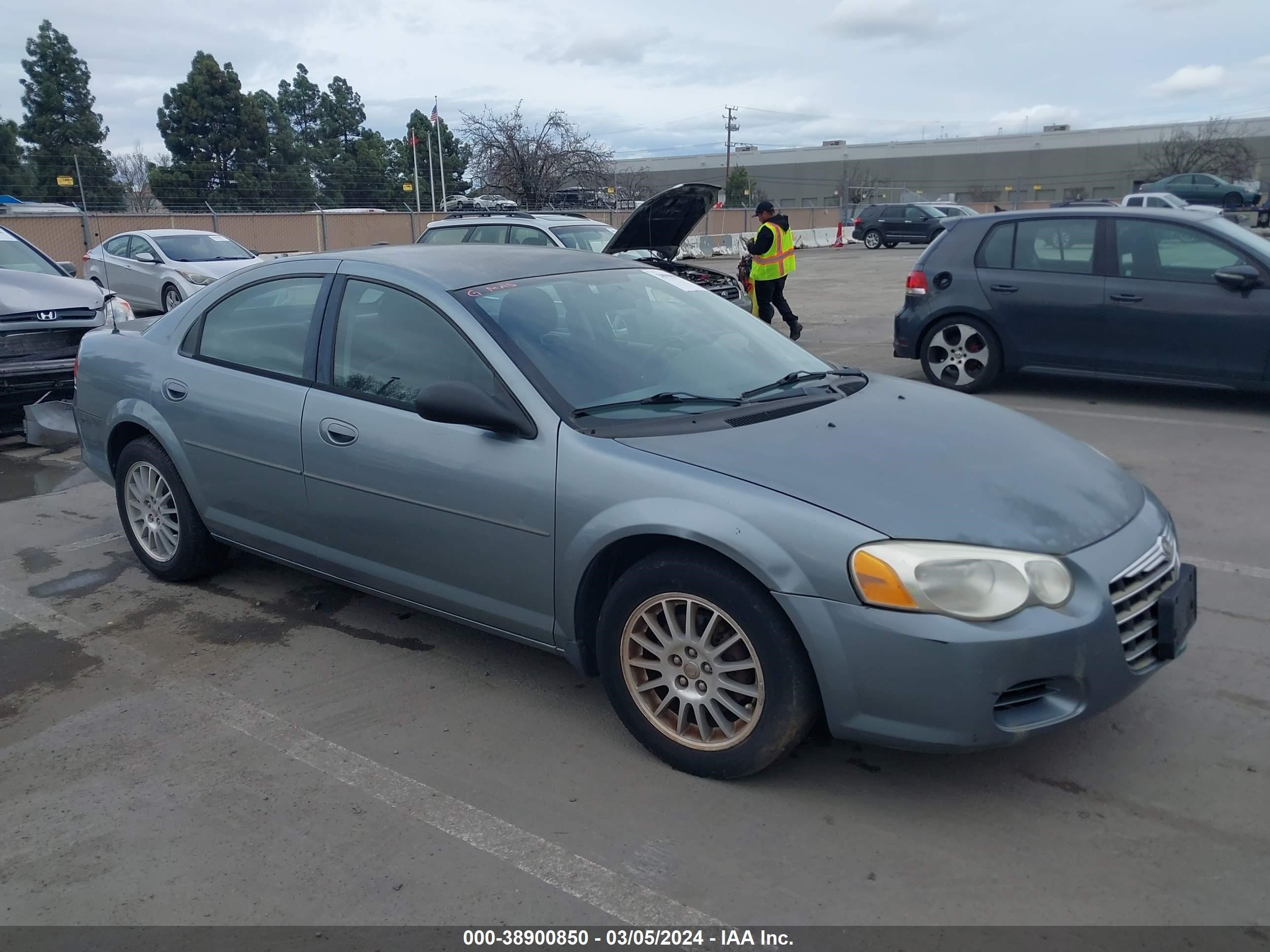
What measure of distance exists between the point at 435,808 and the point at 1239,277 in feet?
23.6

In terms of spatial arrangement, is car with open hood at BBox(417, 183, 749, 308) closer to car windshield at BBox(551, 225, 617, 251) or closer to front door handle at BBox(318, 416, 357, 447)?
car windshield at BBox(551, 225, 617, 251)

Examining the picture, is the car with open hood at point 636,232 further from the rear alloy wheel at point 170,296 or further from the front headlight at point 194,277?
the rear alloy wheel at point 170,296

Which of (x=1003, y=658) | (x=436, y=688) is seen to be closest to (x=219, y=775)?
(x=436, y=688)

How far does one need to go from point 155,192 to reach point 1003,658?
1514 inches

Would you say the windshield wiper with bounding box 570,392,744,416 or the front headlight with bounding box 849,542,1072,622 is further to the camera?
the windshield wiper with bounding box 570,392,744,416

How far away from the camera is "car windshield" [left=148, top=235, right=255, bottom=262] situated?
16.5m

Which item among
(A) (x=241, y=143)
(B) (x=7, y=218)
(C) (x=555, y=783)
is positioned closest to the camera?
(C) (x=555, y=783)

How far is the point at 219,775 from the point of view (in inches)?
131

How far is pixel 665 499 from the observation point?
3.11 meters

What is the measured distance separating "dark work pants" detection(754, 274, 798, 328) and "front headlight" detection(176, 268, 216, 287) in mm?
8739

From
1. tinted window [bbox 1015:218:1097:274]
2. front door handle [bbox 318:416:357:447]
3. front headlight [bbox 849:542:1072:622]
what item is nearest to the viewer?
front headlight [bbox 849:542:1072:622]

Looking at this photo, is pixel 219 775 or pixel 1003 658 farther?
pixel 219 775

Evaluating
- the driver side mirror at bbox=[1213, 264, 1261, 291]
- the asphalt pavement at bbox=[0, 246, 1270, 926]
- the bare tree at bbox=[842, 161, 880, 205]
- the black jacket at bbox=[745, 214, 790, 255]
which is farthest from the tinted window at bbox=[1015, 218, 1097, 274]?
the bare tree at bbox=[842, 161, 880, 205]
